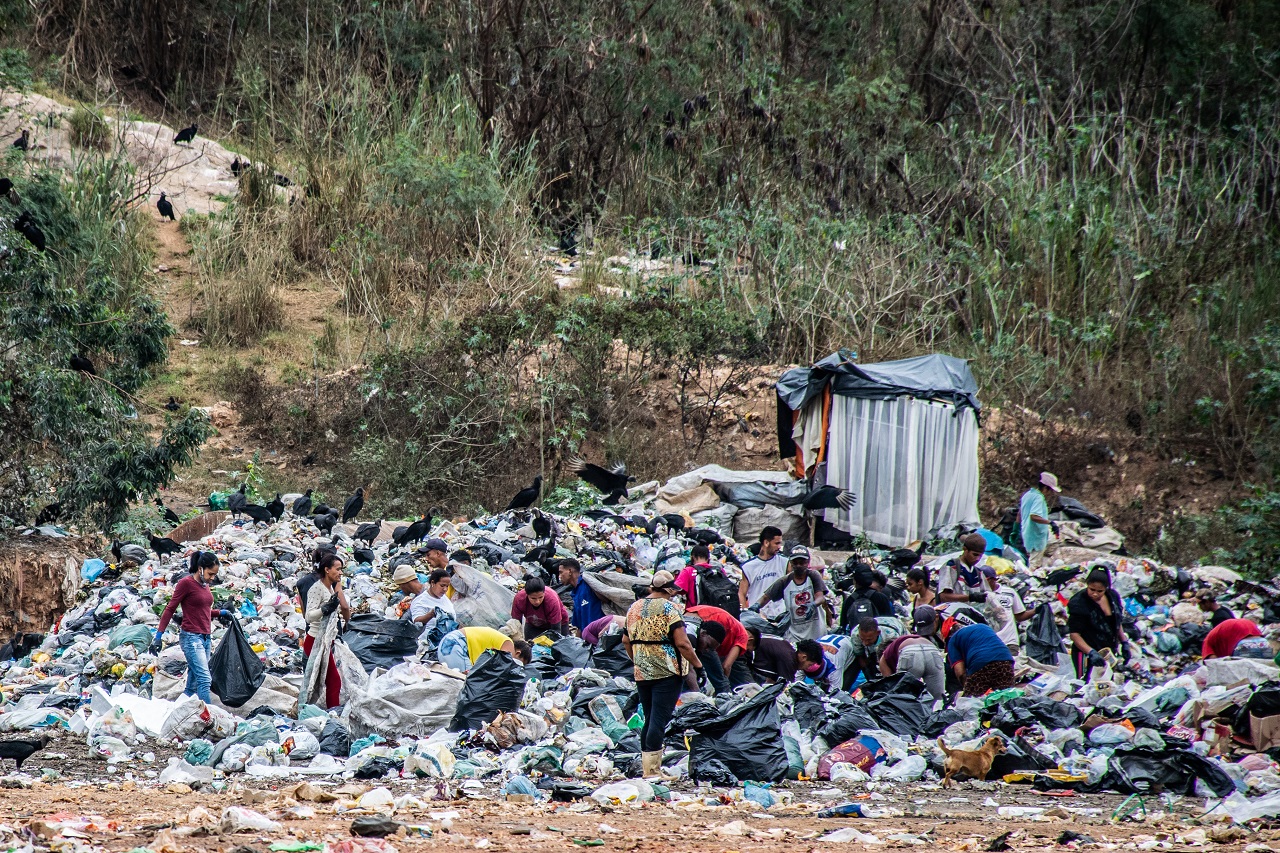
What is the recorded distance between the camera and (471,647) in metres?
7.75

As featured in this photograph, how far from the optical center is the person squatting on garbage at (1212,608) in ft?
31.6

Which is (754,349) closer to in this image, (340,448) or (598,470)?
(598,470)

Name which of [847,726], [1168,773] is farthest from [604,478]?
[1168,773]

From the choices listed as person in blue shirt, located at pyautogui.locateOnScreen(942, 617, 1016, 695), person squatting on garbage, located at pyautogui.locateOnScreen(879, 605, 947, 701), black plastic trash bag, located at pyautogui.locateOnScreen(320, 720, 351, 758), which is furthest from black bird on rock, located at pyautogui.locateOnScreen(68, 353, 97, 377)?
→ person in blue shirt, located at pyautogui.locateOnScreen(942, 617, 1016, 695)

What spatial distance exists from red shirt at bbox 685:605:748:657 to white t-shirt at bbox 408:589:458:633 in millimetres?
1905

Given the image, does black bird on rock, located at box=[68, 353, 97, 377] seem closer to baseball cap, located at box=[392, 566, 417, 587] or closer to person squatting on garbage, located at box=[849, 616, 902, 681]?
baseball cap, located at box=[392, 566, 417, 587]

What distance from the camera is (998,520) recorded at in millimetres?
13883

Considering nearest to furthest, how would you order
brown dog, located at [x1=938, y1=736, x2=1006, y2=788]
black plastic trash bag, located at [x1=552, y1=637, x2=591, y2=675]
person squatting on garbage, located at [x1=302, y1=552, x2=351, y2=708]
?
brown dog, located at [x1=938, y1=736, x2=1006, y2=788], person squatting on garbage, located at [x1=302, y1=552, x2=351, y2=708], black plastic trash bag, located at [x1=552, y1=637, x2=591, y2=675]

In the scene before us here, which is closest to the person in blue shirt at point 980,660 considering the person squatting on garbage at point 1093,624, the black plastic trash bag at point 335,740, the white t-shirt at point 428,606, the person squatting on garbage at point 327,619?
the person squatting on garbage at point 1093,624

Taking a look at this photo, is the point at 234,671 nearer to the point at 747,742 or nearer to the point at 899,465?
the point at 747,742

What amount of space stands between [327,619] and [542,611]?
168 centimetres

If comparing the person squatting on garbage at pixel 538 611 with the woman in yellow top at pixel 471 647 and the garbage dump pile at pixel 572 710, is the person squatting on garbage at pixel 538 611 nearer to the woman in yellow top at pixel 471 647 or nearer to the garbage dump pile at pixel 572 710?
the garbage dump pile at pixel 572 710

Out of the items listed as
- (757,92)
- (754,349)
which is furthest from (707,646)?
(757,92)

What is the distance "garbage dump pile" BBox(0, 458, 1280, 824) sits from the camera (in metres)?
6.15
